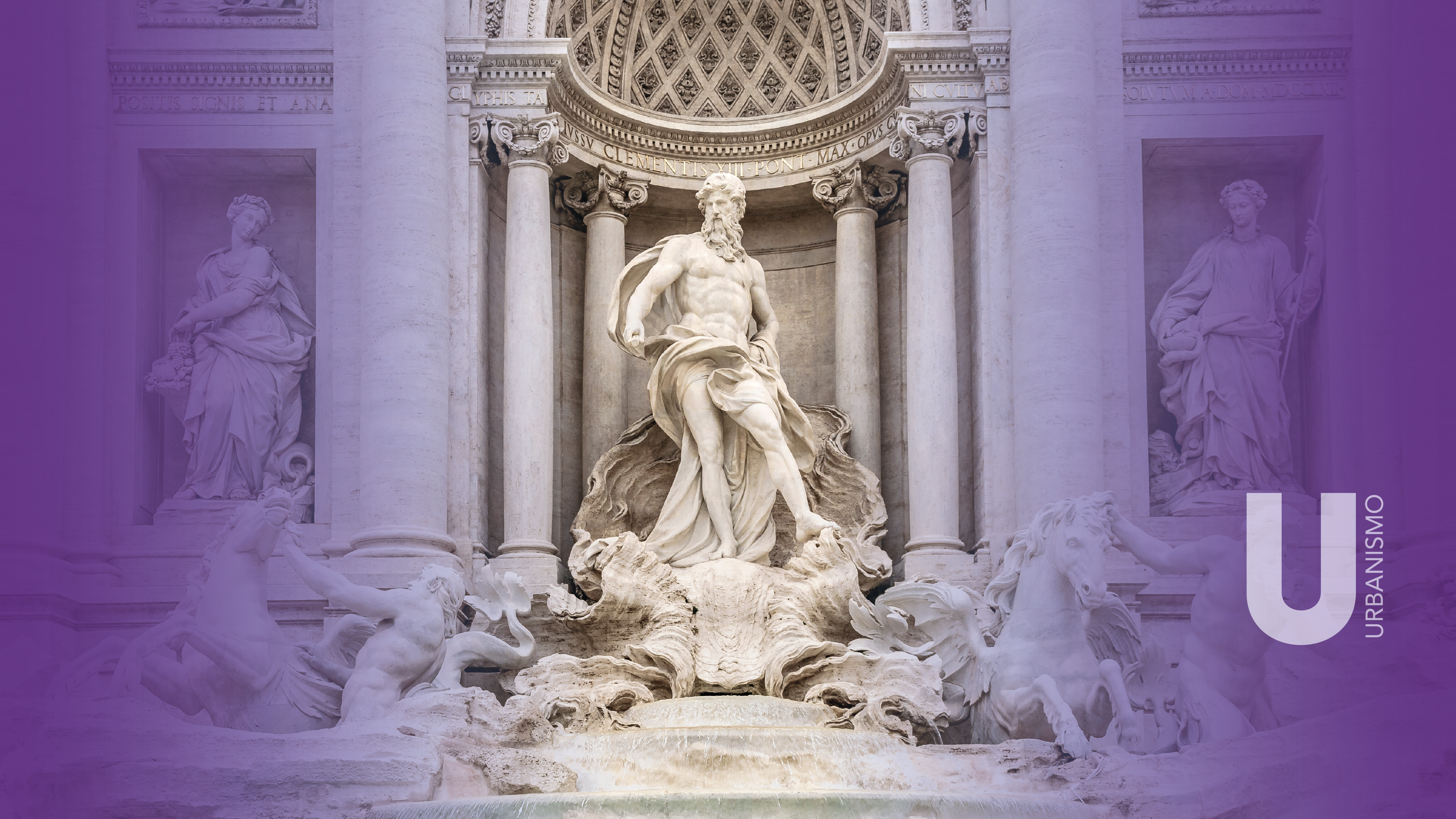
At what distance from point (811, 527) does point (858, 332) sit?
2736 millimetres

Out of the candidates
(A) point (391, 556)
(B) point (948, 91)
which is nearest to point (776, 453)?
(A) point (391, 556)

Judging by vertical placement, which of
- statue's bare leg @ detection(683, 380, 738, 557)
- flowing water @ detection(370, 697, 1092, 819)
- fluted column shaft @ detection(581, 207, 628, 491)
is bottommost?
flowing water @ detection(370, 697, 1092, 819)

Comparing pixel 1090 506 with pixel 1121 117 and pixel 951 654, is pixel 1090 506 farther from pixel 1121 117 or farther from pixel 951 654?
pixel 1121 117

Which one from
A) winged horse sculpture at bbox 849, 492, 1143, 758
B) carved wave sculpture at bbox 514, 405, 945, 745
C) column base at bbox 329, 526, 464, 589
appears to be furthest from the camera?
column base at bbox 329, 526, 464, 589

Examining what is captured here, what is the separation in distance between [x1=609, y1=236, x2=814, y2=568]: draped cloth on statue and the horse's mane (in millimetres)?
3119

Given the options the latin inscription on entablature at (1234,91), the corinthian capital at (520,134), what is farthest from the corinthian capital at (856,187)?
the corinthian capital at (520,134)

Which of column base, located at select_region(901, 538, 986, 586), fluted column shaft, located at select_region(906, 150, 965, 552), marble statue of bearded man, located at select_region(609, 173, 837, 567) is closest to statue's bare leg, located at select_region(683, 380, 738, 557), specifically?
marble statue of bearded man, located at select_region(609, 173, 837, 567)

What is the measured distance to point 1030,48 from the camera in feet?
49.2

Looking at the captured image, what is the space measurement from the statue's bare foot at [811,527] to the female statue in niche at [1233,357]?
304cm

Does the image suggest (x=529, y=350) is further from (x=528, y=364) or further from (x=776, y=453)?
(x=776, y=453)

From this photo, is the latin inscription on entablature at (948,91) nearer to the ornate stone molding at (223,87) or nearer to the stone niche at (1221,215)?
the stone niche at (1221,215)

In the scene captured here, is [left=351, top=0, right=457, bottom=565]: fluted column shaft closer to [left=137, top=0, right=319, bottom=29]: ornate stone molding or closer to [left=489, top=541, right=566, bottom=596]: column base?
[left=489, top=541, right=566, bottom=596]: column base

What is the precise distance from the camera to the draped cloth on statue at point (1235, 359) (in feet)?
47.4

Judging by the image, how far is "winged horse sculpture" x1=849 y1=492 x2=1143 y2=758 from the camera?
421 inches
